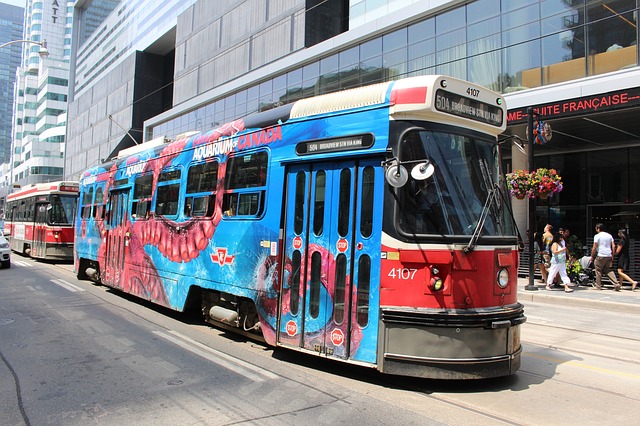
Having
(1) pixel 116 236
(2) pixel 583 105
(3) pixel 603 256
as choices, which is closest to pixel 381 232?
(1) pixel 116 236

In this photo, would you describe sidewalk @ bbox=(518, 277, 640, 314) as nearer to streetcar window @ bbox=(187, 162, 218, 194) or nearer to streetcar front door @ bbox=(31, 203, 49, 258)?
streetcar window @ bbox=(187, 162, 218, 194)

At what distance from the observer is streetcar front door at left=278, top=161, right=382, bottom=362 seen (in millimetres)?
4988

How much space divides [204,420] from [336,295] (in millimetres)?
1840

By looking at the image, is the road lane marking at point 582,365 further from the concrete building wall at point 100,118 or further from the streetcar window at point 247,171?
the concrete building wall at point 100,118

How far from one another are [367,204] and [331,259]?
0.75 meters

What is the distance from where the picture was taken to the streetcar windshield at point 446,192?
4824 mm

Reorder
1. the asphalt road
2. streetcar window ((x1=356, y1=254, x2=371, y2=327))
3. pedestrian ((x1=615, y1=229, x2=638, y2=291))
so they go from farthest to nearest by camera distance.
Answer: pedestrian ((x1=615, y1=229, x2=638, y2=291))
streetcar window ((x1=356, y1=254, x2=371, y2=327))
the asphalt road

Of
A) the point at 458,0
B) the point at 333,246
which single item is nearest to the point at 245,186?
the point at 333,246

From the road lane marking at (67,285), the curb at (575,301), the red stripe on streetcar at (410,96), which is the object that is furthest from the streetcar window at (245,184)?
the curb at (575,301)

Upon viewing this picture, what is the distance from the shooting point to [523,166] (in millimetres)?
19531

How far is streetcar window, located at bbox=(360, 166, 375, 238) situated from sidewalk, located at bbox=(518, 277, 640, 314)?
8.80 metres

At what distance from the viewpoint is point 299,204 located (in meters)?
5.69

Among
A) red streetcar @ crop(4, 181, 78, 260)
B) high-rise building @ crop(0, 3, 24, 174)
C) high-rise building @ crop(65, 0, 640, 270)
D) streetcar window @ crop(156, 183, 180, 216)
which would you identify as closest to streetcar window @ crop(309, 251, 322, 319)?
streetcar window @ crop(156, 183, 180, 216)

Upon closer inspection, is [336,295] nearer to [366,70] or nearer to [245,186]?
[245,186]
